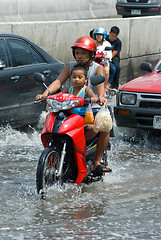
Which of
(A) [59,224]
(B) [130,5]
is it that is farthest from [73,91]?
(B) [130,5]

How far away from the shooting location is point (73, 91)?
20.8 ft

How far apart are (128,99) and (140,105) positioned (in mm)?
222

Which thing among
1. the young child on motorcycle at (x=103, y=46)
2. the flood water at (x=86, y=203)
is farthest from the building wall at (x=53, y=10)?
the flood water at (x=86, y=203)

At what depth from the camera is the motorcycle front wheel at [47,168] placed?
224 inches

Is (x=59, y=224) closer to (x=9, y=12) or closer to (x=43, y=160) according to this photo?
(x=43, y=160)

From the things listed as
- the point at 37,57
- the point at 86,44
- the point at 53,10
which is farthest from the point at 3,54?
the point at 53,10

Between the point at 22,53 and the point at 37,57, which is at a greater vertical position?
the point at 22,53

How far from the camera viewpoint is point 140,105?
8992 mm

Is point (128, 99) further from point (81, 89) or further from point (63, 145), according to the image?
point (63, 145)

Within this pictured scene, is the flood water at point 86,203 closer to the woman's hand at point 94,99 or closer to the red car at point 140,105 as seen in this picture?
the red car at point 140,105

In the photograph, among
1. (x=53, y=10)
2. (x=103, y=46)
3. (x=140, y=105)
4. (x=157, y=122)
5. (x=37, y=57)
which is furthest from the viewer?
(x=53, y=10)

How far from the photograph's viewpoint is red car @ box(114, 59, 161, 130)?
8.76 metres

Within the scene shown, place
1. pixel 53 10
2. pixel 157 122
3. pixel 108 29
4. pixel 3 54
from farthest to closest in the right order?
1. pixel 53 10
2. pixel 108 29
3. pixel 3 54
4. pixel 157 122

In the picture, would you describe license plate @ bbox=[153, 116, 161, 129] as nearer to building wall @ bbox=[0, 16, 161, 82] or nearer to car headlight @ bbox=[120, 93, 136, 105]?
car headlight @ bbox=[120, 93, 136, 105]
